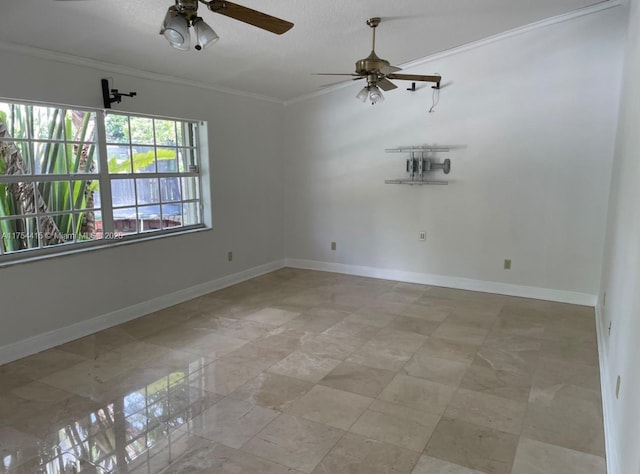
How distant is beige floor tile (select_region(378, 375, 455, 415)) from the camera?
272 cm

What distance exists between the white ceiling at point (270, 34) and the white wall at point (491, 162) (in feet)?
1.34

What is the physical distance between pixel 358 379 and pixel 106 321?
2429 millimetres

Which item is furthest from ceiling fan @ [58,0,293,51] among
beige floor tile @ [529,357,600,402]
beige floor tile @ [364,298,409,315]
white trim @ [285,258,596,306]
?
white trim @ [285,258,596,306]

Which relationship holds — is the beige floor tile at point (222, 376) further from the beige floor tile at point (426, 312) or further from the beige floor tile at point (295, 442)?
the beige floor tile at point (426, 312)

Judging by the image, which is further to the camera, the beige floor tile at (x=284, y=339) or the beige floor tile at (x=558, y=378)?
the beige floor tile at (x=284, y=339)

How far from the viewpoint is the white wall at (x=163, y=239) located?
3354 mm

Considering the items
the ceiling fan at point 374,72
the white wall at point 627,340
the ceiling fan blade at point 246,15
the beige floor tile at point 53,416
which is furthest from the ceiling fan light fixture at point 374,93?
the beige floor tile at point 53,416

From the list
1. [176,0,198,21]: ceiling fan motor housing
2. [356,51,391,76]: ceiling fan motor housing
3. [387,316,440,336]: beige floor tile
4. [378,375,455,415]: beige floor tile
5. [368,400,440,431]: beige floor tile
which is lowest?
[368,400,440,431]: beige floor tile

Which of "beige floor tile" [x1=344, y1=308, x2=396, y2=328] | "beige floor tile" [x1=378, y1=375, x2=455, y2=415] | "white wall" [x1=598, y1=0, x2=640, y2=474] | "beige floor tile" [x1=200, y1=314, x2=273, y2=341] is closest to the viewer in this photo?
"white wall" [x1=598, y1=0, x2=640, y2=474]

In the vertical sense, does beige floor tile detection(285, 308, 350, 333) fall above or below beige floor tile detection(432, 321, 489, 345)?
above

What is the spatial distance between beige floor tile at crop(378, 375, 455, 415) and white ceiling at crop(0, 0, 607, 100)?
2.80 metres

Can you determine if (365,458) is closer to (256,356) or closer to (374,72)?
(256,356)

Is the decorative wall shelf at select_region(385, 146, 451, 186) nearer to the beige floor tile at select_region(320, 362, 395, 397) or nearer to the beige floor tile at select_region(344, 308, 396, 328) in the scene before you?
the beige floor tile at select_region(344, 308, 396, 328)

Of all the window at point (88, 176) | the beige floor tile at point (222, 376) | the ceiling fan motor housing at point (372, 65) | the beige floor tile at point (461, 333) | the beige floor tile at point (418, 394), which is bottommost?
the beige floor tile at point (418, 394)
